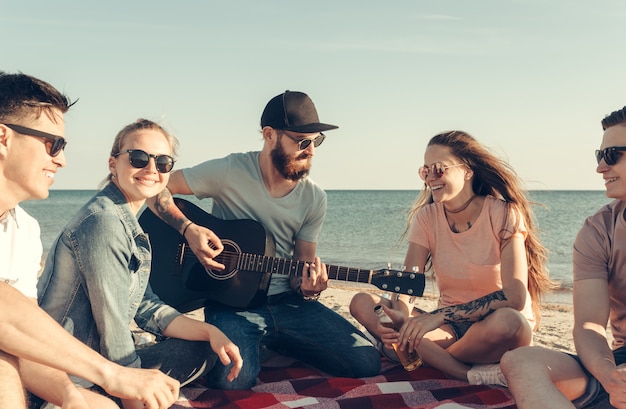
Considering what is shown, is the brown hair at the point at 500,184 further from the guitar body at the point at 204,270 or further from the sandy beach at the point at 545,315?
the guitar body at the point at 204,270

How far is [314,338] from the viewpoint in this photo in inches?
183

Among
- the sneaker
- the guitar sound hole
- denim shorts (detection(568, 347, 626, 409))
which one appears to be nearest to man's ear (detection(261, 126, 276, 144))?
the guitar sound hole

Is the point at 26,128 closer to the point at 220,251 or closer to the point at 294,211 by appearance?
the point at 220,251

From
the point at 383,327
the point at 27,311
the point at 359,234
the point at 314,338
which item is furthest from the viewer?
the point at 359,234

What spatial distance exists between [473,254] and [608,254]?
3.57 ft

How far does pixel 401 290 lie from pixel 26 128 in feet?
9.06

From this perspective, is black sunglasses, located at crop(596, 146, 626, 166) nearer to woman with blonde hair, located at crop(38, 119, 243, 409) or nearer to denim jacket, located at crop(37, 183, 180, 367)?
woman with blonde hair, located at crop(38, 119, 243, 409)

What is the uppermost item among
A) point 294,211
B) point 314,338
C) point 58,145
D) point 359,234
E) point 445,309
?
point 58,145

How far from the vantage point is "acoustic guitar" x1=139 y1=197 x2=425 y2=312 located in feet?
15.0

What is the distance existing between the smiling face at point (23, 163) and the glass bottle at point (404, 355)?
2.41 m

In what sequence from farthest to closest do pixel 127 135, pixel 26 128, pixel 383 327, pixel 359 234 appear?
pixel 359 234 < pixel 383 327 < pixel 127 135 < pixel 26 128

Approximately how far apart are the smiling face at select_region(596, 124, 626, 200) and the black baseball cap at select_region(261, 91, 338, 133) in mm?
2074

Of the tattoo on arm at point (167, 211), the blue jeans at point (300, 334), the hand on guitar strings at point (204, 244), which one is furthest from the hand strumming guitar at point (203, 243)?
the blue jeans at point (300, 334)

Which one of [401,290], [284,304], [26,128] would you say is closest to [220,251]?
[284,304]
